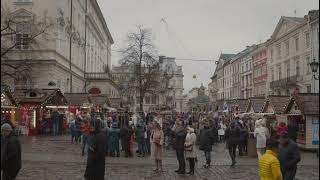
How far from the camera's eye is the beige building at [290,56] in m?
57.7

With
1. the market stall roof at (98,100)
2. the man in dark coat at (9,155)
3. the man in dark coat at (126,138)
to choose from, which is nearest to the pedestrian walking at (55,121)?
the market stall roof at (98,100)


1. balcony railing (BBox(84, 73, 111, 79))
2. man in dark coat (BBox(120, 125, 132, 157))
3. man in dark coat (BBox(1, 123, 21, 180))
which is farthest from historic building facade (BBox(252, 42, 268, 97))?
man in dark coat (BBox(1, 123, 21, 180))

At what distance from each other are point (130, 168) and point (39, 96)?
20.7 meters

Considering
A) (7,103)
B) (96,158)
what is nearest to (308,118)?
(96,158)

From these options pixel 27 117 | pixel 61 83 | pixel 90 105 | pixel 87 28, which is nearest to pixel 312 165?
pixel 27 117

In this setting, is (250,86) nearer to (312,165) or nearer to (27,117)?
(27,117)

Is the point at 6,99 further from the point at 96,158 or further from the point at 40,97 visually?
the point at 96,158

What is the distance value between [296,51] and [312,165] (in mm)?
43596

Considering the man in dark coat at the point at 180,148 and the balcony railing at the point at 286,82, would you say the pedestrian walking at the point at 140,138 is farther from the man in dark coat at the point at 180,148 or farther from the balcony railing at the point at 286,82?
the balcony railing at the point at 286,82

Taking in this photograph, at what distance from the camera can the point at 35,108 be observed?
116ft

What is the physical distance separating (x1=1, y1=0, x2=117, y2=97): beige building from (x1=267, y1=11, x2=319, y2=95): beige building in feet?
74.5

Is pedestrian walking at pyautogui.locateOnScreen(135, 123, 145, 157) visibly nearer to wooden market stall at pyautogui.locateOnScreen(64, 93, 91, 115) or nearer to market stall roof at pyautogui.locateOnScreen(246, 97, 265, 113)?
market stall roof at pyautogui.locateOnScreen(246, 97, 265, 113)

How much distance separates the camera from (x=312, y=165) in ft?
64.1

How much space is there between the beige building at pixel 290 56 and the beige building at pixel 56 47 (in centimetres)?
2272
